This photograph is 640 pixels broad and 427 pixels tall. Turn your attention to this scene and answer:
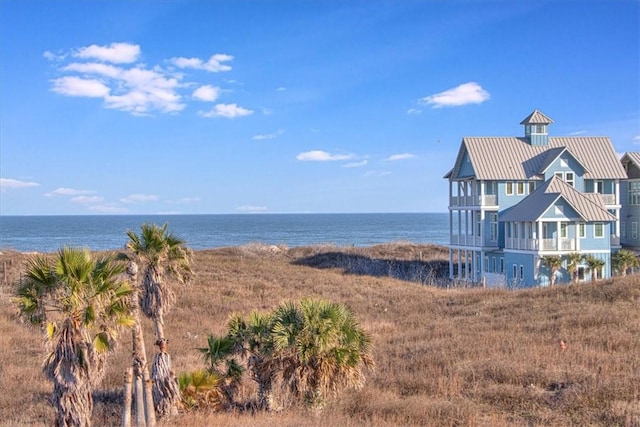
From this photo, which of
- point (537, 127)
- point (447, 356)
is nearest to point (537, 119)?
point (537, 127)

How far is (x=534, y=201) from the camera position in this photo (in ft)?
123

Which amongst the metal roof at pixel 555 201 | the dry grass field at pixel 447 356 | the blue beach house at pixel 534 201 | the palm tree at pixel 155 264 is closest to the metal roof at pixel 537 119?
the blue beach house at pixel 534 201

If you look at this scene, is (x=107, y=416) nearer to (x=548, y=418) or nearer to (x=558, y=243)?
(x=548, y=418)

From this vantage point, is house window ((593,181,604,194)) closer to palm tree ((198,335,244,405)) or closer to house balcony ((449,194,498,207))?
house balcony ((449,194,498,207))

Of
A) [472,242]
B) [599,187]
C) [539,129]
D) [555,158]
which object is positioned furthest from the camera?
[539,129]

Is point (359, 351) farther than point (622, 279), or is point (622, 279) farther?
point (622, 279)

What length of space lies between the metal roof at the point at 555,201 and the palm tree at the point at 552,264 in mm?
2270

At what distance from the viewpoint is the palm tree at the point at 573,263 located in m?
35.2

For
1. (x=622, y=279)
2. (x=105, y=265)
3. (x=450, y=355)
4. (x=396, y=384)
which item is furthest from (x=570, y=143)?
(x=105, y=265)

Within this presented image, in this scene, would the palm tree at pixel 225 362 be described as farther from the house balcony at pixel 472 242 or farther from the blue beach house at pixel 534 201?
the house balcony at pixel 472 242

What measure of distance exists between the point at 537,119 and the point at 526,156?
118 inches

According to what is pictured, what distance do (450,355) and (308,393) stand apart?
6.16 metres

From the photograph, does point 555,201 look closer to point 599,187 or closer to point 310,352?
point 599,187

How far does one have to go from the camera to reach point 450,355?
1806 cm
